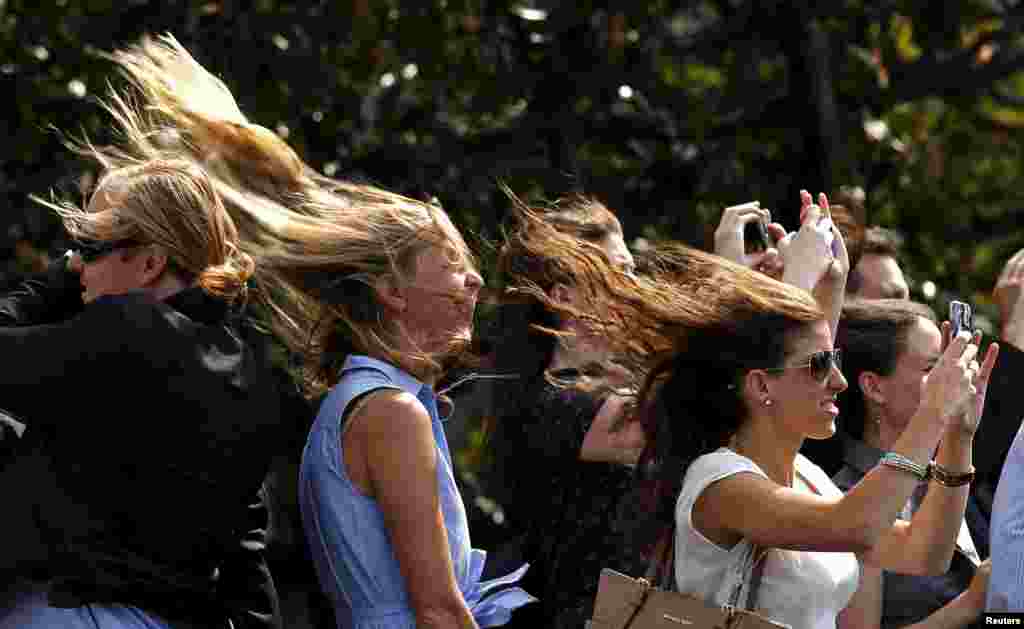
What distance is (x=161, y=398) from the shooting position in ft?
8.79

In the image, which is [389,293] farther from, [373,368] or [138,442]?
[138,442]

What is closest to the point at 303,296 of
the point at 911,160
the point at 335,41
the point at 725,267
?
the point at 725,267

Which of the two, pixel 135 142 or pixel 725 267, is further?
pixel 135 142

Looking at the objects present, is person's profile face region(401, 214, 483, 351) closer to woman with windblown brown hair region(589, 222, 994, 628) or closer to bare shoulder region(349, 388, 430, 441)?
bare shoulder region(349, 388, 430, 441)

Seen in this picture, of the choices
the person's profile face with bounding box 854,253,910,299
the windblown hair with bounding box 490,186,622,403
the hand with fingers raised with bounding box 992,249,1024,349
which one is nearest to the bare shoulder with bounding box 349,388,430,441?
the windblown hair with bounding box 490,186,622,403

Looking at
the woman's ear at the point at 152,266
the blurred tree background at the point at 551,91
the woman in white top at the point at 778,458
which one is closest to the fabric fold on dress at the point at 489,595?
the woman in white top at the point at 778,458

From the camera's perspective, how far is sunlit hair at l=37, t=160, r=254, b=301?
2.84 meters

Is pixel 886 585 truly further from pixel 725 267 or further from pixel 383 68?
pixel 383 68

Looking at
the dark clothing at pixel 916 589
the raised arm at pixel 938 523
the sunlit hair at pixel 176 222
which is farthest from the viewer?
the dark clothing at pixel 916 589

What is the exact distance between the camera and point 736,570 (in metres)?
A: 2.75

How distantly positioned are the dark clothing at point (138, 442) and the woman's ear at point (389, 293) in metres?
0.35

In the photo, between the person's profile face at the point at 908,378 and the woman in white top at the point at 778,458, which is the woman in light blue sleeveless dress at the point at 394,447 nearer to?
the woman in white top at the point at 778,458

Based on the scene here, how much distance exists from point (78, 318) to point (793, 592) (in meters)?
1.28

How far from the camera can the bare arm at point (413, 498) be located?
111 inches
